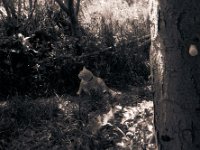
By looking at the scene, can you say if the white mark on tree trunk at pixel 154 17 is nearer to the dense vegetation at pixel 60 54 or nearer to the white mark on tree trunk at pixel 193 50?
the white mark on tree trunk at pixel 193 50

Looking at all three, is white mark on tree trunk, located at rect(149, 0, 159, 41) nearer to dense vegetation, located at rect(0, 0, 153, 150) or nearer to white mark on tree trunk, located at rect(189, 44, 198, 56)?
white mark on tree trunk, located at rect(189, 44, 198, 56)

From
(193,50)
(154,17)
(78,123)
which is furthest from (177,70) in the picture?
(78,123)

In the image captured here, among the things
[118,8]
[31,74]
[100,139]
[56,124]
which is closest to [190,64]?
[100,139]

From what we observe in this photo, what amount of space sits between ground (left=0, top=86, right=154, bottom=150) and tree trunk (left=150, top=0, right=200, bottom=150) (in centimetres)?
215

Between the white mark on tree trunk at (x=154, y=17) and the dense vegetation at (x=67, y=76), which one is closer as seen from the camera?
the white mark on tree trunk at (x=154, y=17)

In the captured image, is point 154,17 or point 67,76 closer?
point 154,17

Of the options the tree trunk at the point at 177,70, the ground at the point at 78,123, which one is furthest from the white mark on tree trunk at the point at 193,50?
the ground at the point at 78,123

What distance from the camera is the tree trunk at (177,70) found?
110 inches

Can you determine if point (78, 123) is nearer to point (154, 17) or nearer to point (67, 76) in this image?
point (67, 76)

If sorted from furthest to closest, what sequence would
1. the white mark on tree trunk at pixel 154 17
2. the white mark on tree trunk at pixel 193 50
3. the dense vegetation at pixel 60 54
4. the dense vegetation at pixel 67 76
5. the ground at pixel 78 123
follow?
the dense vegetation at pixel 60 54, the dense vegetation at pixel 67 76, the ground at pixel 78 123, the white mark on tree trunk at pixel 154 17, the white mark on tree trunk at pixel 193 50

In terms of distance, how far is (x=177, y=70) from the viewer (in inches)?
112

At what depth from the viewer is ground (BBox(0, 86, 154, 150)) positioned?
5.31 m

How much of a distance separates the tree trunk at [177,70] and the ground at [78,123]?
2.15 metres

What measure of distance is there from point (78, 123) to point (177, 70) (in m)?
2.97
